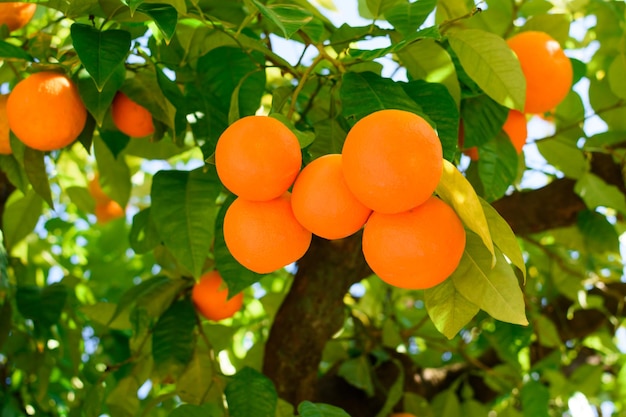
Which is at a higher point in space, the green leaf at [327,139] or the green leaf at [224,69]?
the green leaf at [327,139]

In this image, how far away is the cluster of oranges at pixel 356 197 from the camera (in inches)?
22.5

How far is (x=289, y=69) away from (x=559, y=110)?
0.74 meters

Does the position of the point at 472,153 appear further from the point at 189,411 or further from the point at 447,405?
the point at 447,405

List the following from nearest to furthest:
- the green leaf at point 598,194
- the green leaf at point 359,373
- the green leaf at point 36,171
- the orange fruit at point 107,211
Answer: the green leaf at point 36,171, the green leaf at point 598,194, the green leaf at point 359,373, the orange fruit at point 107,211

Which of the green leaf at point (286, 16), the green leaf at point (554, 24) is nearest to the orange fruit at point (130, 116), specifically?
the green leaf at point (286, 16)

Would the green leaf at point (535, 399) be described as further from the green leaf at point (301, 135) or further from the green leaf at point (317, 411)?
the green leaf at point (301, 135)

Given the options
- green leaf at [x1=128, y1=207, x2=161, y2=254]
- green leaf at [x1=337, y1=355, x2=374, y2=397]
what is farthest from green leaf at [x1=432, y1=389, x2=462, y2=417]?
green leaf at [x1=128, y1=207, x2=161, y2=254]

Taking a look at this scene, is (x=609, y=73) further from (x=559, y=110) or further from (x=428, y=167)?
(x=428, y=167)

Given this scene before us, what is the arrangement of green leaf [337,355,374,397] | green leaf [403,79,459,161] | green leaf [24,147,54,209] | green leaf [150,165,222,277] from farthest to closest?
green leaf [337,355,374,397] → green leaf [24,147,54,209] → green leaf [150,165,222,277] → green leaf [403,79,459,161]

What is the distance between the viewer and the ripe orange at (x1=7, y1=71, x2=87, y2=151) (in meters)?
0.86

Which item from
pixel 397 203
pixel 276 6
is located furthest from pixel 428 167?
pixel 276 6

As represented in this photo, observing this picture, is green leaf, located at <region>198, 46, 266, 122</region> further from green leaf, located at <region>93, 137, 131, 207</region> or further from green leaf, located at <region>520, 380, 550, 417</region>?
green leaf, located at <region>520, 380, 550, 417</region>

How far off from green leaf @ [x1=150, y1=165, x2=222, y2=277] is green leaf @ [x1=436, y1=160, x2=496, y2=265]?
0.37 m

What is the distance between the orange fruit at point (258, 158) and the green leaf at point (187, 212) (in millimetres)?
237
